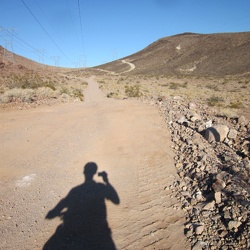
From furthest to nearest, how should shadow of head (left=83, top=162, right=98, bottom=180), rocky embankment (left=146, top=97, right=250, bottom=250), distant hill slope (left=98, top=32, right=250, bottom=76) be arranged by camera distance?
distant hill slope (left=98, top=32, right=250, bottom=76)
shadow of head (left=83, top=162, right=98, bottom=180)
rocky embankment (left=146, top=97, right=250, bottom=250)

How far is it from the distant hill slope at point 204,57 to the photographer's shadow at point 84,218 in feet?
165

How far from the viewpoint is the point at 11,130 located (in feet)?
32.8

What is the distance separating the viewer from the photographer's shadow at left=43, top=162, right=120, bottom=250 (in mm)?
4062

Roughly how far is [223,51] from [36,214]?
77751 mm

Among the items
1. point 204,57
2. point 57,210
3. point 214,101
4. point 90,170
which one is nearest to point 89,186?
point 90,170

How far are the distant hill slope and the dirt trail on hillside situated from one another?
155 feet

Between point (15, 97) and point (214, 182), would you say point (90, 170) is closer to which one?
point (214, 182)

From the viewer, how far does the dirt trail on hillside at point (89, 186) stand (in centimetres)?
422

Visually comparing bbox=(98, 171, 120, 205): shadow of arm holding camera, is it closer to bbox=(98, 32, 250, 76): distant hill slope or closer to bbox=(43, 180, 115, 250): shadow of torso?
bbox=(43, 180, 115, 250): shadow of torso

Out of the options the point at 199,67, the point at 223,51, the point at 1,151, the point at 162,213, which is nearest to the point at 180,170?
the point at 162,213

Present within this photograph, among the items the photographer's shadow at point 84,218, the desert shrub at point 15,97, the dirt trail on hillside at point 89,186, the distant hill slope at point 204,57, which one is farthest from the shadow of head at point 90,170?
the distant hill slope at point 204,57

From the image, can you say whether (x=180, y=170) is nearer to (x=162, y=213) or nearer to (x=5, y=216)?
(x=162, y=213)

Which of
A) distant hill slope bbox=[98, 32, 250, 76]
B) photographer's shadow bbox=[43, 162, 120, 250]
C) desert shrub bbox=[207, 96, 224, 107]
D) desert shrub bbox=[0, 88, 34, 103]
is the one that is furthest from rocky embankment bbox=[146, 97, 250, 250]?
distant hill slope bbox=[98, 32, 250, 76]

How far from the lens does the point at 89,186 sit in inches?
228
